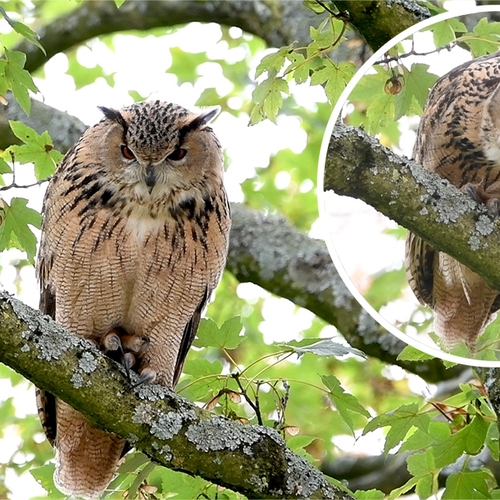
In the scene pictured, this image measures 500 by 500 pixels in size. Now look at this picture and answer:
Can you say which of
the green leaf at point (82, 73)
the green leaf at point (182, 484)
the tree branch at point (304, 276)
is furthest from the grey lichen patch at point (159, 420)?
the green leaf at point (82, 73)

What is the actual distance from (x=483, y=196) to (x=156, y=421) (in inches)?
47.1

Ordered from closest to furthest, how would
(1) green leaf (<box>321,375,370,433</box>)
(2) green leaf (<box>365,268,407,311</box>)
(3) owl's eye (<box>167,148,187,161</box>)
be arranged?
(2) green leaf (<box>365,268,407,311</box>), (1) green leaf (<box>321,375,370,433</box>), (3) owl's eye (<box>167,148,187,161</box>)

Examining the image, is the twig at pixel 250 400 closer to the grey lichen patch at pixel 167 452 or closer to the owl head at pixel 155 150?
the grey lichen patch at pixel 167 452

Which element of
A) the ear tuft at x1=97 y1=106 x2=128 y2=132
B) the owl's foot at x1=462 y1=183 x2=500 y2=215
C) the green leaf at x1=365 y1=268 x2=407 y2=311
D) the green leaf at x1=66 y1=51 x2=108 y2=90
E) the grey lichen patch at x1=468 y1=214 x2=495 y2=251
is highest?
the green leaf at x1=66 y1=51 x2=108 y2=90

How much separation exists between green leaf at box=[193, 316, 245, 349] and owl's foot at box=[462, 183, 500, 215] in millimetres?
929

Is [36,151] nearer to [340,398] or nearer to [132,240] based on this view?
[132,240]

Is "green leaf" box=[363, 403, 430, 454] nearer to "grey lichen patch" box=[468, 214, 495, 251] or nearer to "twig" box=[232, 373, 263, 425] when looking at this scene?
"twig" box=[232, 373, 263, 425]

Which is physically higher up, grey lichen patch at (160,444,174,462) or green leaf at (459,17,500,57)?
green leaf at (459,17,500,57)

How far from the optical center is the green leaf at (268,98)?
10.9 ft

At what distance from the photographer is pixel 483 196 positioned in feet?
8.50

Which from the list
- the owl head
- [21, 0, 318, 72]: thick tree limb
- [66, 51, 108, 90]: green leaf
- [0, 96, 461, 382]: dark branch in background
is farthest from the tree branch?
[66, 51, 108, 90]: green leaf

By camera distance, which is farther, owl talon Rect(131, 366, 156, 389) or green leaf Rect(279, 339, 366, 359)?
owl talon Rect(131, 366, 156, 389)

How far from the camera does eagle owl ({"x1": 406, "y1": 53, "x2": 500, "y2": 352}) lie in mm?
2562

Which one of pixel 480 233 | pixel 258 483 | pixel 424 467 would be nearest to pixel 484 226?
pixel 480 233
